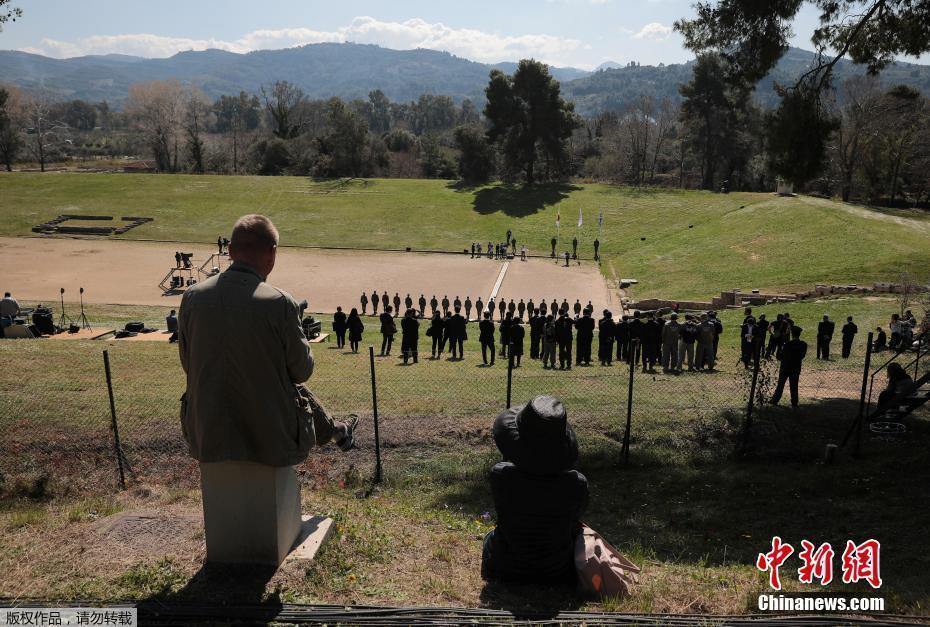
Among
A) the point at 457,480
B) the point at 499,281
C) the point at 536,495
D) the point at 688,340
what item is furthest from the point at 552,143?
the point at 536,495

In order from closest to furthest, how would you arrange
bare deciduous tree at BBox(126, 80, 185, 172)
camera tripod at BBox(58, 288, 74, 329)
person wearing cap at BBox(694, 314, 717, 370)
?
person wearing cap at BBox(694, 314, 717, 370) → camera tripod at BBox(58, 288, 74, 329) → bare deciduous tree at BBox(126, 80, 185, 172)

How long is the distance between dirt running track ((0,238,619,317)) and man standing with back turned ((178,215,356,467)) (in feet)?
79.7

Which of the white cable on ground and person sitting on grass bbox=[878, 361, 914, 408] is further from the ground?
person sitting on grass bbox=[878, 361, 914, 408]

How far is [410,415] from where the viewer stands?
11.0m

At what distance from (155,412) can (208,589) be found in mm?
6365

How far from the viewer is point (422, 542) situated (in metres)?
6.08

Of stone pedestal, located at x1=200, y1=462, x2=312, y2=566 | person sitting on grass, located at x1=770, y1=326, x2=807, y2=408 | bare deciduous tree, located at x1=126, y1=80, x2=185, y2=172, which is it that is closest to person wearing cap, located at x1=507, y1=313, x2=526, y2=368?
person sitting on grass, located at x1=770, y1=326, x2=807, y2=408

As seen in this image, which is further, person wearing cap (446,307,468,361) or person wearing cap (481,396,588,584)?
person wearing cap (446,307,468,361)

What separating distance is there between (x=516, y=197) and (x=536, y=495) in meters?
51.9

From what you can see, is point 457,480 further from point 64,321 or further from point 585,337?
point 64,321

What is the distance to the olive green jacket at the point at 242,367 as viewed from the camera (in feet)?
14.4

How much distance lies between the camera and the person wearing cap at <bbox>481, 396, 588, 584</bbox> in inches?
187

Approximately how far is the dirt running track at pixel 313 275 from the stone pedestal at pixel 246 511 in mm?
23929

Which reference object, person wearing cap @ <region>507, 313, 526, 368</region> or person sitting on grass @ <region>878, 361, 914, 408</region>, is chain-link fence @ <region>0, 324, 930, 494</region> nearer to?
person sitting on grass @ <region>878, 361, 914, 408</region>
